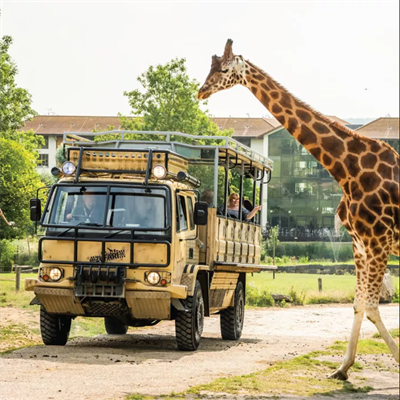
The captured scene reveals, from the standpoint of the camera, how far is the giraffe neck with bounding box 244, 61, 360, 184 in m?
10.9

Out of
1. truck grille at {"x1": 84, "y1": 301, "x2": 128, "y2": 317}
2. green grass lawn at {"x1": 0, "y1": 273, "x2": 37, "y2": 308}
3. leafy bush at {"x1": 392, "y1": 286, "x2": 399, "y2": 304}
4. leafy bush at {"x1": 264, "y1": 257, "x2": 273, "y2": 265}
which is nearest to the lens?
truck grille at {"x1": 84, "y1": 301, "x2": 128, "y2": 317}

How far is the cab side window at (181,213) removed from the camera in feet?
42.1

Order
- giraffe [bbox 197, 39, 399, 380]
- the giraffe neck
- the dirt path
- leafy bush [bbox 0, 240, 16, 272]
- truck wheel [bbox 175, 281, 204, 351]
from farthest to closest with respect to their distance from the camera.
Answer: leafy bush [bbox 0, 240, 16, 272] → truck wheel [bbox 175, 281, 204, 351] → the giraffe neck → giraffe [bbox 197, 39, 399, 380] → the dirt path

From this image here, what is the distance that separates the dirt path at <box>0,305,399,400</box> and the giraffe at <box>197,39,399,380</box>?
2.79 ft

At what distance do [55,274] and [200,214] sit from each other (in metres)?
2.07

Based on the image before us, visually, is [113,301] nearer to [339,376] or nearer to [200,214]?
[200,214]

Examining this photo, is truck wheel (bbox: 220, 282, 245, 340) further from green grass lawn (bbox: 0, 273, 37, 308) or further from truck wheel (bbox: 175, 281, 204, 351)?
green grass lawn (bbox: 0, 273, 37, 308)

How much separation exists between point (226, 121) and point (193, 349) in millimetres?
47534

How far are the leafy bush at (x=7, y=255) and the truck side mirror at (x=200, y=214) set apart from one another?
52.5ft

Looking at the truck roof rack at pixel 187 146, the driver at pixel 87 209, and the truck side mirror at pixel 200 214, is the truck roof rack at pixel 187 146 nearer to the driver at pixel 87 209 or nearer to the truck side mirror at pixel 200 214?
the truck side mirror at pixel 200 214

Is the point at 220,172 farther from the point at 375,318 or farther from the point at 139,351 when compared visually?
the point at 375,318

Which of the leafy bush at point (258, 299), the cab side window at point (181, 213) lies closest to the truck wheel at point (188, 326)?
the cab side window at point (181, 213)

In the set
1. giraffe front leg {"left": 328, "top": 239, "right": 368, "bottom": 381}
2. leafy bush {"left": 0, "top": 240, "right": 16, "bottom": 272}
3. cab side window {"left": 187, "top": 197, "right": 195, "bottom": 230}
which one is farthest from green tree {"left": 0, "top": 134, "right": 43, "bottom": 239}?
giraffe front leg {"left": 328, "top": 239, "right": 368, "bottom": 381}

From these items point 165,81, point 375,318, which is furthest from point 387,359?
point 165,81
